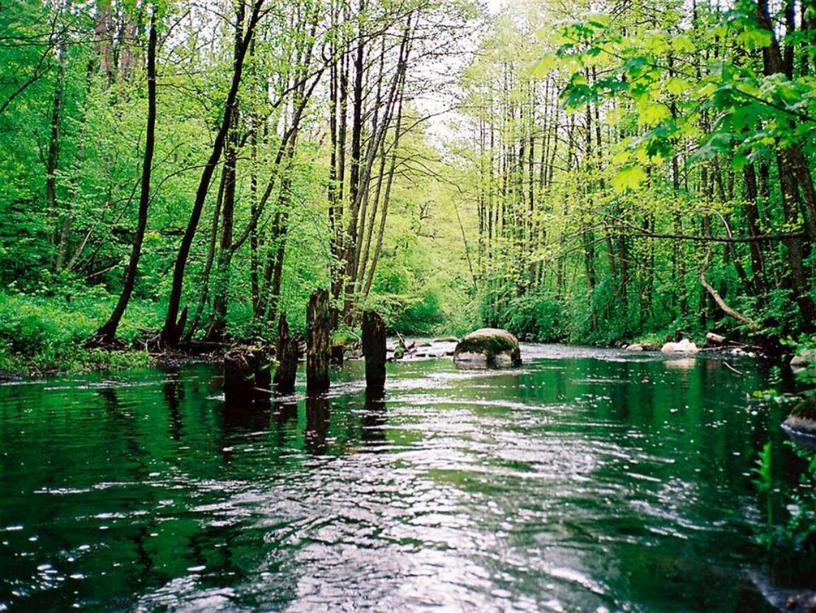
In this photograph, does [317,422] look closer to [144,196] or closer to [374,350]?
[374,350]

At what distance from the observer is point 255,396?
9359 millimetres

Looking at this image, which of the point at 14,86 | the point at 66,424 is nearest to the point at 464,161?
the point at 14,86

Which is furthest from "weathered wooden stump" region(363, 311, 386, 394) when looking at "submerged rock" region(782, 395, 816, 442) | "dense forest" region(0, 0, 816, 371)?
"submerged rock" region(782, 395, 816, 442)

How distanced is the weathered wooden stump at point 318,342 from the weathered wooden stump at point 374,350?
2.67ft

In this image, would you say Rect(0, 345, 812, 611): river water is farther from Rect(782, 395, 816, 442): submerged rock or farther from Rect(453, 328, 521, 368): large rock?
Rect(453, 328, 521, 368): large rock

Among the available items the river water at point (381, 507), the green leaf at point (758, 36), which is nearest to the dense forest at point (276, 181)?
the green leaf at point (758, 36)

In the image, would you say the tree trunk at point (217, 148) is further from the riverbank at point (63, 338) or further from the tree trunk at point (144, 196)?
the riverbank at point (63, 338)

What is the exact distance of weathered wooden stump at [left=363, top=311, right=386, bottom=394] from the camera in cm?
1084

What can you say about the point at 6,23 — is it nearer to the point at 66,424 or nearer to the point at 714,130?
the point at 66,424

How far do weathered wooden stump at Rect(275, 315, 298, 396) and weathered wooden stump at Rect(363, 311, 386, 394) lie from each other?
1.39 m

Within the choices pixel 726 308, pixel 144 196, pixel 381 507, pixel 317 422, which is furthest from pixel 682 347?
pixel 381 507

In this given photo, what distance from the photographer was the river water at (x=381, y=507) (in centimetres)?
295

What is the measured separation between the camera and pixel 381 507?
13.9ft

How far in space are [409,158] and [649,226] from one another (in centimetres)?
968
